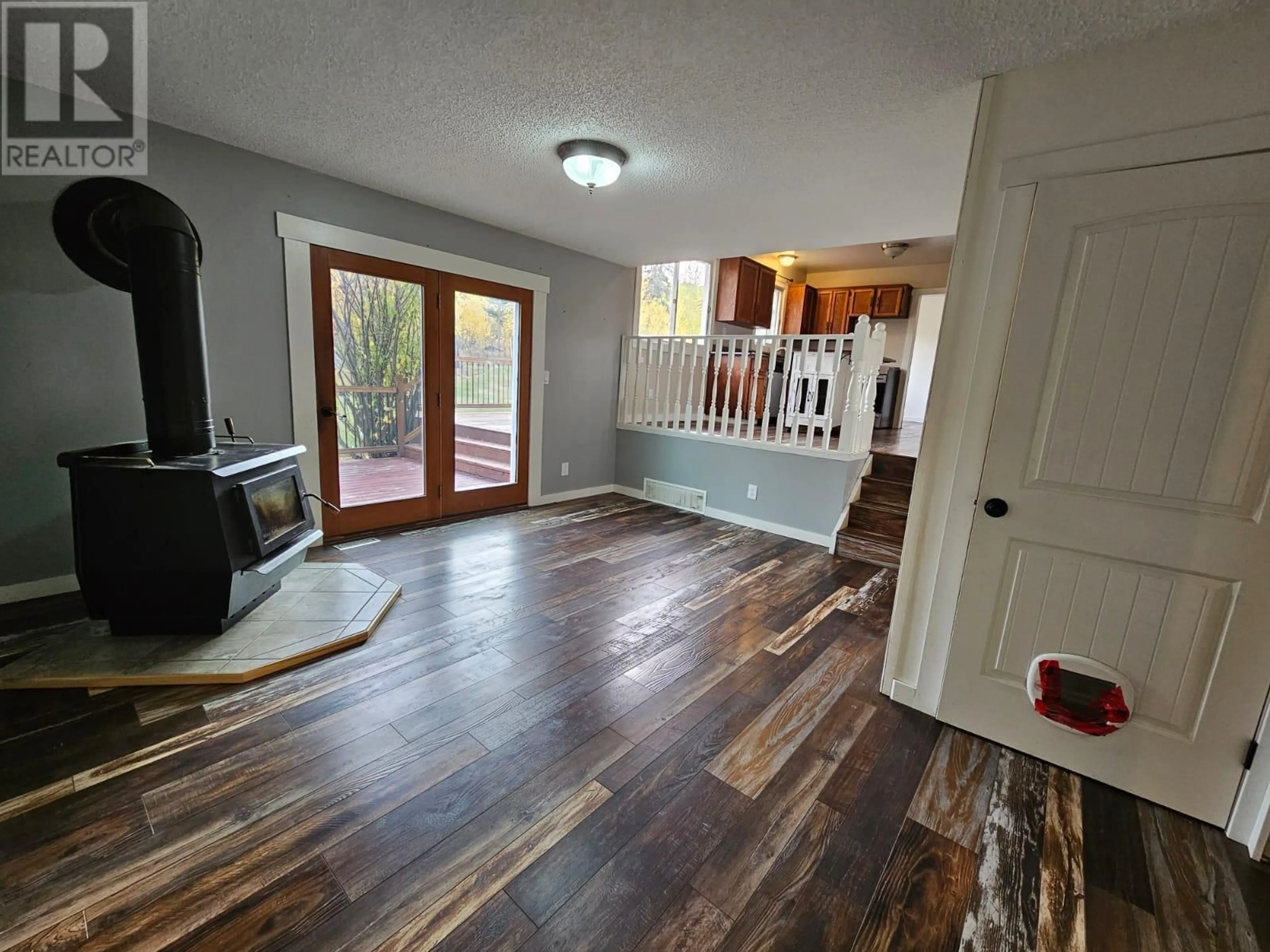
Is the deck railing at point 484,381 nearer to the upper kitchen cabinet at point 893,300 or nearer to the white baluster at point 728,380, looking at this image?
the white baluster at point 728,380

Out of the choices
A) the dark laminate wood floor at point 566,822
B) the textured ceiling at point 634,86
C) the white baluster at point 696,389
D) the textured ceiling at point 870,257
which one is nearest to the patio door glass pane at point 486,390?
the textured ceiling at point 634,86

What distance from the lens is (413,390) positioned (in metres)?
3.74

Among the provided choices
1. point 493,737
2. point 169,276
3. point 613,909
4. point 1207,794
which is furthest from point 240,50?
point 1207,794

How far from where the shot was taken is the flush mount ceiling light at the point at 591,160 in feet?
8.21

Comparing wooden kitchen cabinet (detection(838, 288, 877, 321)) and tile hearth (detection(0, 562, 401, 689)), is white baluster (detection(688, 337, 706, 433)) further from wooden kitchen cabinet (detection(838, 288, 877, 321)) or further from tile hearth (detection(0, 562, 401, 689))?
wooden kitchen cabinet (detection(838, 288, 877, 321))

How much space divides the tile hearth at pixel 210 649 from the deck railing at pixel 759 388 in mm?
3122

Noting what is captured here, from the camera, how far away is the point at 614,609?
2727 mm

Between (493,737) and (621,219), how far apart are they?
3.37 metres

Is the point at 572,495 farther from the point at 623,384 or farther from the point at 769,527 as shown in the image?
the point at 769,527

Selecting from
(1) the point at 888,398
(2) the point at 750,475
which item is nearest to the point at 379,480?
(2) the point at 750,475

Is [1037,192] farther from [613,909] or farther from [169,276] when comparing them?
[169,276]

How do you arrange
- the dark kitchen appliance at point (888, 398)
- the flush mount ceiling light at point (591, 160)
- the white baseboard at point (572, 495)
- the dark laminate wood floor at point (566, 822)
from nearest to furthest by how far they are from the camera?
the dark laminate wood floor at point (566, 822), the flush mount ceiling light at point (591, 160), the white baseboard at point (572, 495), the dark kitchen appliance at point (888, 398)

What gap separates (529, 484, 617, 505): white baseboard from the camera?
188 inches

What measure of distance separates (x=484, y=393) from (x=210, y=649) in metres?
2.59
